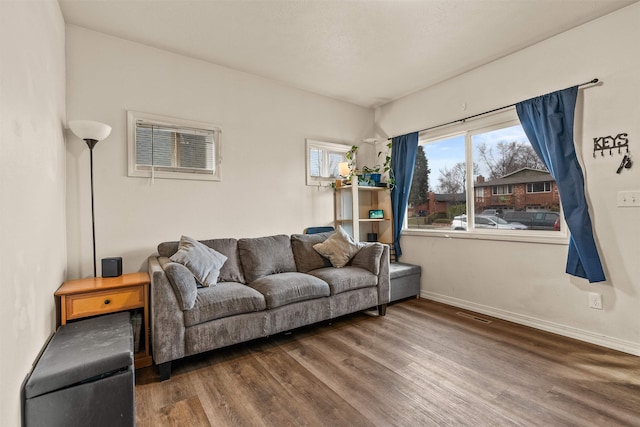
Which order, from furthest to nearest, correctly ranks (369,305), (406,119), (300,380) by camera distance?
(406,119), (369,305), (300,380)

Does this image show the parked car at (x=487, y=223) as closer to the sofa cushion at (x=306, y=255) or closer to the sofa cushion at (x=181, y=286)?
the sofa cushion at (x=306, y=255)

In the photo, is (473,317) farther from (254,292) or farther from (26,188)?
(26,188)

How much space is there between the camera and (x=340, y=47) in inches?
116

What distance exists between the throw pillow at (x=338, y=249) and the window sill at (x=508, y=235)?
3.63 ft

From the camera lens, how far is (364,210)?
4504mm

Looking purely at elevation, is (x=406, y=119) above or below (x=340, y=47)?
below

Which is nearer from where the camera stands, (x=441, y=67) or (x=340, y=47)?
(x=340, y=47)

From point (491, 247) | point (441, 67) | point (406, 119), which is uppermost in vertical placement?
point (441, 67)

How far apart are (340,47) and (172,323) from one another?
280 centimetres

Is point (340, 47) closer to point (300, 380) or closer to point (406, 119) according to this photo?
point (406, 119)

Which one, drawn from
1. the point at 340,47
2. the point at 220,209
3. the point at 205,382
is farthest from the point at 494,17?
the point at 205,382

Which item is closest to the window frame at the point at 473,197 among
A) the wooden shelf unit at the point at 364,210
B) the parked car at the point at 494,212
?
the parked car at the point at 494,212

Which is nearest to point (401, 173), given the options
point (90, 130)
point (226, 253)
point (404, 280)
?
point (404, 280)

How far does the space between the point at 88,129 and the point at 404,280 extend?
348cm
